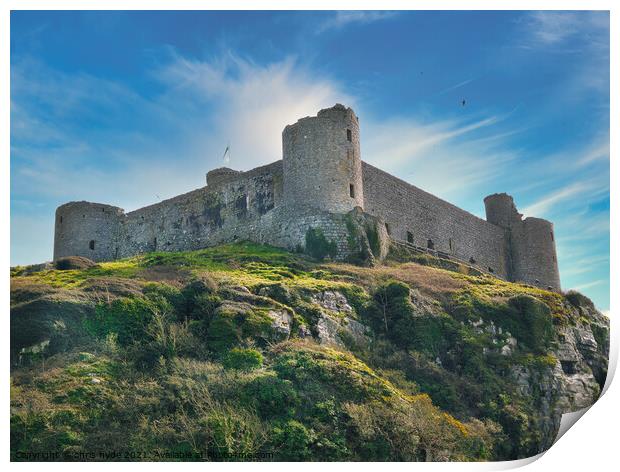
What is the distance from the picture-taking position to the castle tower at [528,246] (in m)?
53.4

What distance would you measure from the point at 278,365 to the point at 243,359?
1088mm

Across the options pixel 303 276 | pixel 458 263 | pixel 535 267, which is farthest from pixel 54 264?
pixel 535 267

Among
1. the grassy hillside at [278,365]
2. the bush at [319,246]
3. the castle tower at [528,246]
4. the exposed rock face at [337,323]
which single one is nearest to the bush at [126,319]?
the grassy hillside at [278,365]

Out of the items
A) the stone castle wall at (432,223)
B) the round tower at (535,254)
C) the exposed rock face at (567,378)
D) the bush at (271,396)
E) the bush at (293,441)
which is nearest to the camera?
the bush at (293,441)

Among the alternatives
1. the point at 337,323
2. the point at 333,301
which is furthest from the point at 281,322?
the point at 333,301

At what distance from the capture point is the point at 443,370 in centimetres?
2798

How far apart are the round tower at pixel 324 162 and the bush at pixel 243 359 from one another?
46.8ft

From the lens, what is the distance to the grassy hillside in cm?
2069

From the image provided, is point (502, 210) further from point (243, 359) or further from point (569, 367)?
point (243, 359)

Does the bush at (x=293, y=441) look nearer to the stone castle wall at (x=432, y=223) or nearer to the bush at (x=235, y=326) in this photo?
the bush at (x=235, y=326)

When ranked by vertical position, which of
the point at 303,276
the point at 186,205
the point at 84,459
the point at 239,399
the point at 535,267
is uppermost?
→ the point at 186,205

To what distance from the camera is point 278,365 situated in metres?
23.7

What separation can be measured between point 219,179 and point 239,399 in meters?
25.5

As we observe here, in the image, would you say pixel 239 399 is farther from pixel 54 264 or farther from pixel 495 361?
pixel 54 264
